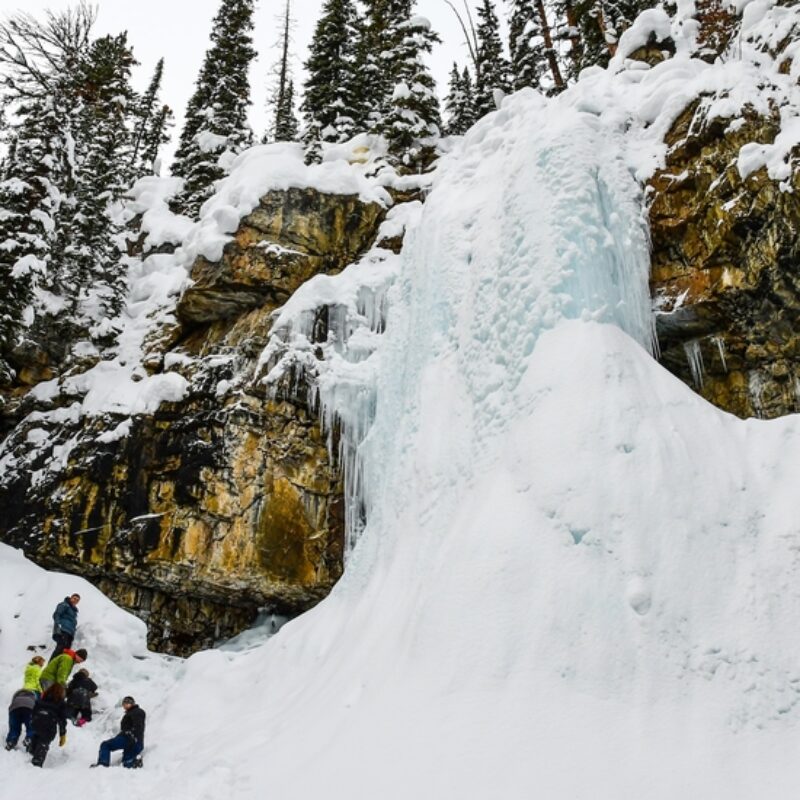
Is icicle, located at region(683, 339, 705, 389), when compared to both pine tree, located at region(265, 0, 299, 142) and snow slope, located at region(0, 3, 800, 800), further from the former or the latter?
pine tree, located at region(265, 0, 299, 142)

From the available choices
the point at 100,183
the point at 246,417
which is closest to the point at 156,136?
the point at 100,183

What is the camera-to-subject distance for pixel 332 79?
1969cm

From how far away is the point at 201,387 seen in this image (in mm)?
12781

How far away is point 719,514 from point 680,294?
12.0ft

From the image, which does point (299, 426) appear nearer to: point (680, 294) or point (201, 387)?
point (201, 387)

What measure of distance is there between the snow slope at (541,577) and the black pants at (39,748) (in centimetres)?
17

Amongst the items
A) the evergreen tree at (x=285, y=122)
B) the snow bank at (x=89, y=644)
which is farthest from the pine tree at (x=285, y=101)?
the snow bank at (x=89, y=644)

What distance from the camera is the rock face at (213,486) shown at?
11.8 meters

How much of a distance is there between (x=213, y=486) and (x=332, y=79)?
13.7 metres

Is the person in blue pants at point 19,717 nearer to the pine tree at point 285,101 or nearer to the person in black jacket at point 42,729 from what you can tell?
the person in black jacket at point 42,729

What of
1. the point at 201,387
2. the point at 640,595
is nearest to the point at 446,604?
the point at 640,595

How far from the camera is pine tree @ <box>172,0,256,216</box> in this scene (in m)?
21.4

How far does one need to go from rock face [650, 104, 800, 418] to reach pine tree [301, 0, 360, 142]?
11929 mm

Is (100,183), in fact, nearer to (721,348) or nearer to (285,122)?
(285,122)
